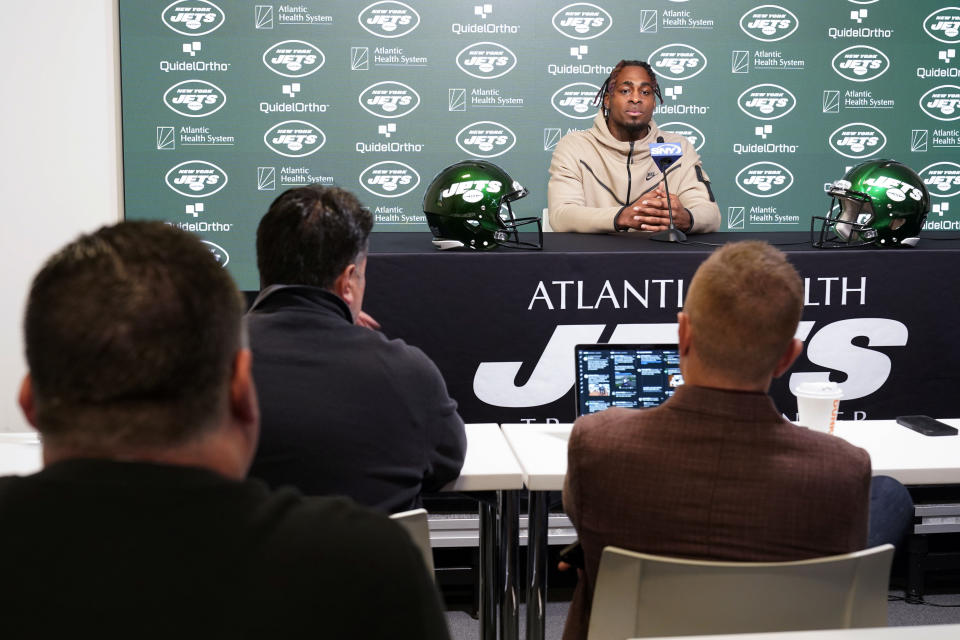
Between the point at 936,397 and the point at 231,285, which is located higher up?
the point at 231,285

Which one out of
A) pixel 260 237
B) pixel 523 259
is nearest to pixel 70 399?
pixel 260 237

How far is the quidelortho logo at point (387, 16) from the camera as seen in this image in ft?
17.0

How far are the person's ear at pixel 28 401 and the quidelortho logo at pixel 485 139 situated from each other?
15.0 ft

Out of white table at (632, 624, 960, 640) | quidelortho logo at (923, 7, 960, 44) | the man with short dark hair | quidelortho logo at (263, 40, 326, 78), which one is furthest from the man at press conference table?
white table at (632, 624, 960, 640)

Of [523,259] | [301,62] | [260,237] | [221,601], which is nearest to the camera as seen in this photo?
[221,601]

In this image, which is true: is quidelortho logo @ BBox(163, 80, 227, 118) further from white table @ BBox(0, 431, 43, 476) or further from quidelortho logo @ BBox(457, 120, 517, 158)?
white table @ BBox(0, 431, 43, 476)

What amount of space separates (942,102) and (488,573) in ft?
14.9

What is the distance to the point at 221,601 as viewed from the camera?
0.70 meters

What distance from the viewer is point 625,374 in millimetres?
2287

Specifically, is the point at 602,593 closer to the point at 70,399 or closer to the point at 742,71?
the point at 70,399

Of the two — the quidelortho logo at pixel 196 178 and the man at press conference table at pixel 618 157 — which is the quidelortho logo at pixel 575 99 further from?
the quidelortho logo at pixel 196 178

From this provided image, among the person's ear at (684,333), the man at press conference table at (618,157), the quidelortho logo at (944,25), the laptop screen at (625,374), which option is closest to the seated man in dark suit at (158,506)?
the person's ear at (684,333)

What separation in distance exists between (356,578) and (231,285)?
266 millimetres

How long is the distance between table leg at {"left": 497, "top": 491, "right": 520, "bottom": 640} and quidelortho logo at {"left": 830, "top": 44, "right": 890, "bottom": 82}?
13.7 ft
